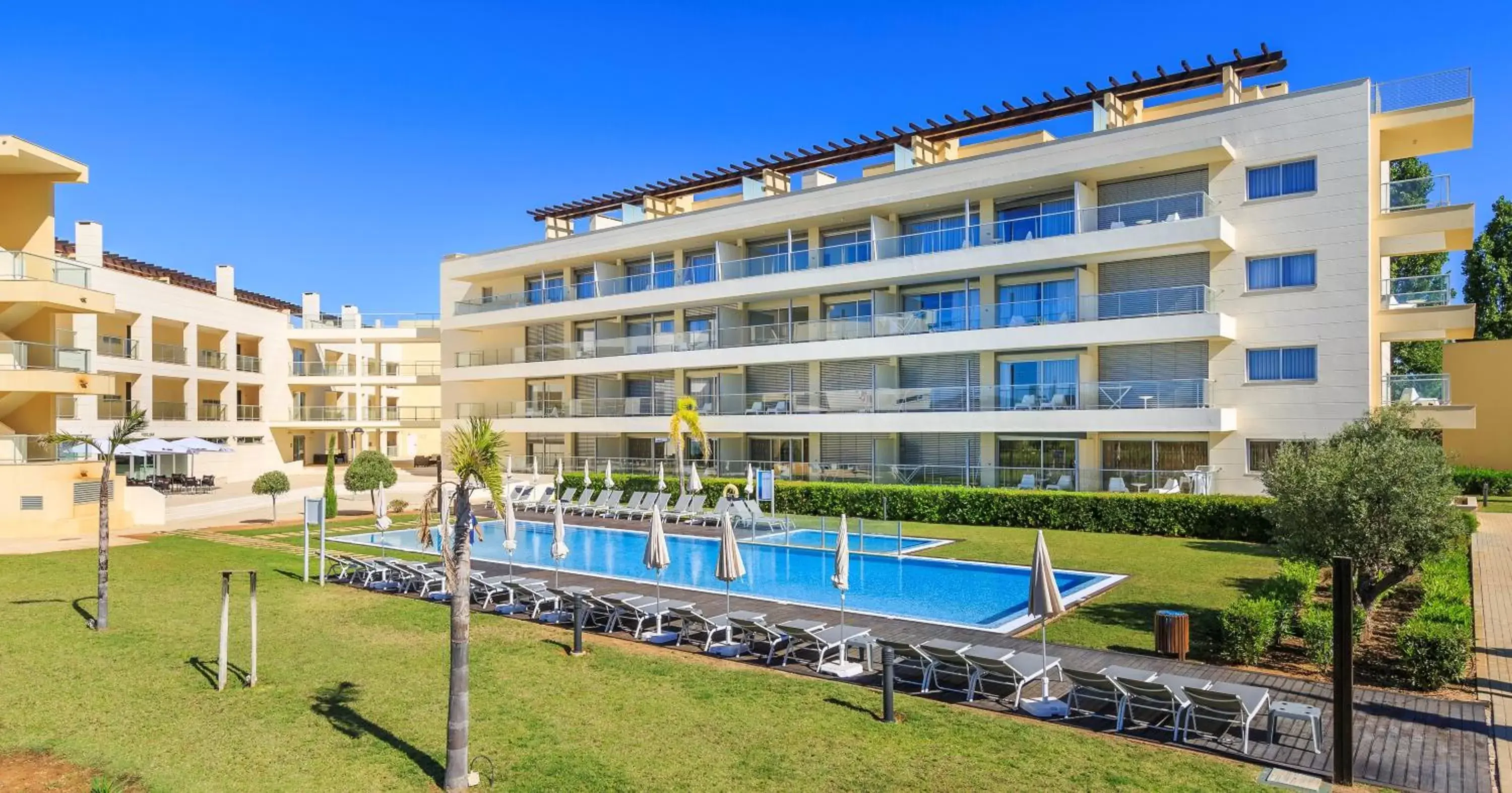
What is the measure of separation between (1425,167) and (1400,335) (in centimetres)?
2323

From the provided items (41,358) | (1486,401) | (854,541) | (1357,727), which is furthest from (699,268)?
(1486,401)

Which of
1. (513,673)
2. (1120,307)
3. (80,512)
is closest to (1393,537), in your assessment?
(513,673)

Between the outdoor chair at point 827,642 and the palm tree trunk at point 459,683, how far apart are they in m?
4.94

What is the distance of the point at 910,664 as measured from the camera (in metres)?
10.9

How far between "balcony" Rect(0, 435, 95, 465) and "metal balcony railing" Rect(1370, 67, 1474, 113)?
36607 mm

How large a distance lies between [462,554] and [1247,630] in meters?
9.51

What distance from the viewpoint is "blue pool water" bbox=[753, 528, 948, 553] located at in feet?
73.3

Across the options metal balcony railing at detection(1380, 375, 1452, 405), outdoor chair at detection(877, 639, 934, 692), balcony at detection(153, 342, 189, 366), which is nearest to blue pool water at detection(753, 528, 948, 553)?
outdoor chair at detection(877, 639, 934, 692)

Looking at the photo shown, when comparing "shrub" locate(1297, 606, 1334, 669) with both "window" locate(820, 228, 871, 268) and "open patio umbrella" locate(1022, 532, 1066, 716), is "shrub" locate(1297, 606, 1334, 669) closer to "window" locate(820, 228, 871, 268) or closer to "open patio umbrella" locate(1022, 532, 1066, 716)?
"open patio umbrella" locate(1022, 532, 1066, 716)

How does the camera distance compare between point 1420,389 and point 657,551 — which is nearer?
point 657,551

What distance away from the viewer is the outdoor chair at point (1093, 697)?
932 cm

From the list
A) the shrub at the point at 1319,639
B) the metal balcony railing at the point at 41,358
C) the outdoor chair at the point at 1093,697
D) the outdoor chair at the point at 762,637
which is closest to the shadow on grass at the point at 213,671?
the outdoor chair at the point at 762,637

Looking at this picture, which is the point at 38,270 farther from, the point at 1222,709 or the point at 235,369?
the point at 1222,709

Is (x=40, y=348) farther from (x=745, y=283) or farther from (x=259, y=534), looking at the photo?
(x=745, y=283)
